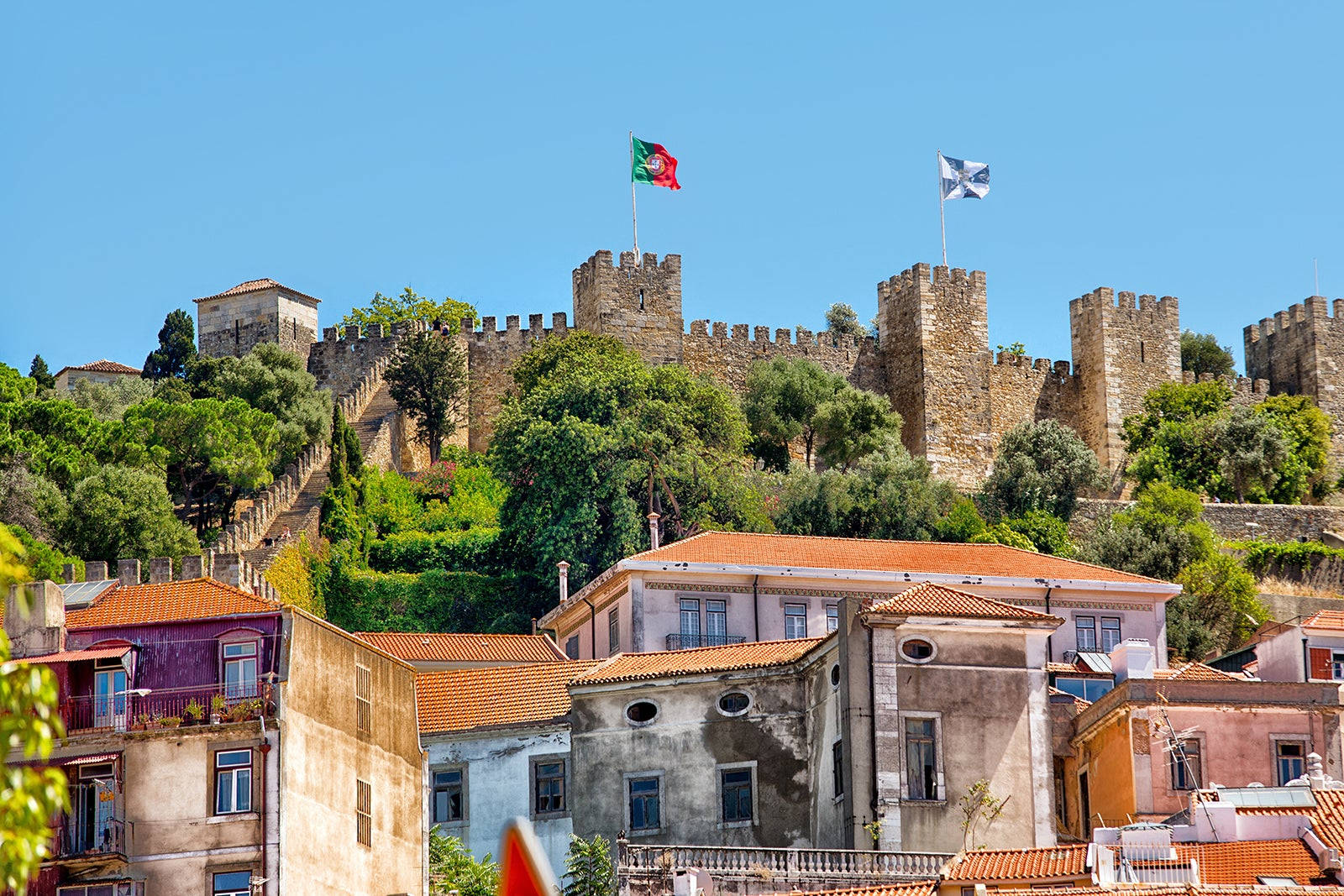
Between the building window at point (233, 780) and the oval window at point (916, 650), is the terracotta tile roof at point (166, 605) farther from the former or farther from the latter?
the oval window at point (916, 650)

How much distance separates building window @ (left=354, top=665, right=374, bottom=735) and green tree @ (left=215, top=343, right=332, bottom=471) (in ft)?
124

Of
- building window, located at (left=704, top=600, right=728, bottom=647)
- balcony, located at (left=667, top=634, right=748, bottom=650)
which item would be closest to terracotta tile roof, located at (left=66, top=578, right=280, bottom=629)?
balcony, located at (left=667, top=634, right=748, bottom=650)

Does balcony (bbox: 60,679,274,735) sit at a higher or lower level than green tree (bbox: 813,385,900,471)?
lower

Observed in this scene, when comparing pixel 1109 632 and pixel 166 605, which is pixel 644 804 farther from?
pixel 1109 632

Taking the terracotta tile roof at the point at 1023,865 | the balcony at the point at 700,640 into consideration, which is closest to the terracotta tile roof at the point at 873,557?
the balcony at the point at 700,640

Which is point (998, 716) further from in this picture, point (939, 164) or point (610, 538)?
point (939, 164)

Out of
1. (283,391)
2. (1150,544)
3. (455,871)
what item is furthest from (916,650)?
(283,391)

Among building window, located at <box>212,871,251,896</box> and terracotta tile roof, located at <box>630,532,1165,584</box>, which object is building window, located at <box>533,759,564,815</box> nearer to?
building window, located at <box>212,871,251,896</box>

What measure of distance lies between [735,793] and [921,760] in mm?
3458

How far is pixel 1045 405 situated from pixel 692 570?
1559 inches

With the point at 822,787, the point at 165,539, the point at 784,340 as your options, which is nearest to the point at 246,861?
the point at 822,787

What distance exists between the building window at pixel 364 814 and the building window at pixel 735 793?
5765 mm

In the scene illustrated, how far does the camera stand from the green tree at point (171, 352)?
88188 millimetres

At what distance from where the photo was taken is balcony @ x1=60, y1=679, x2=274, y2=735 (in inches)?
1264
